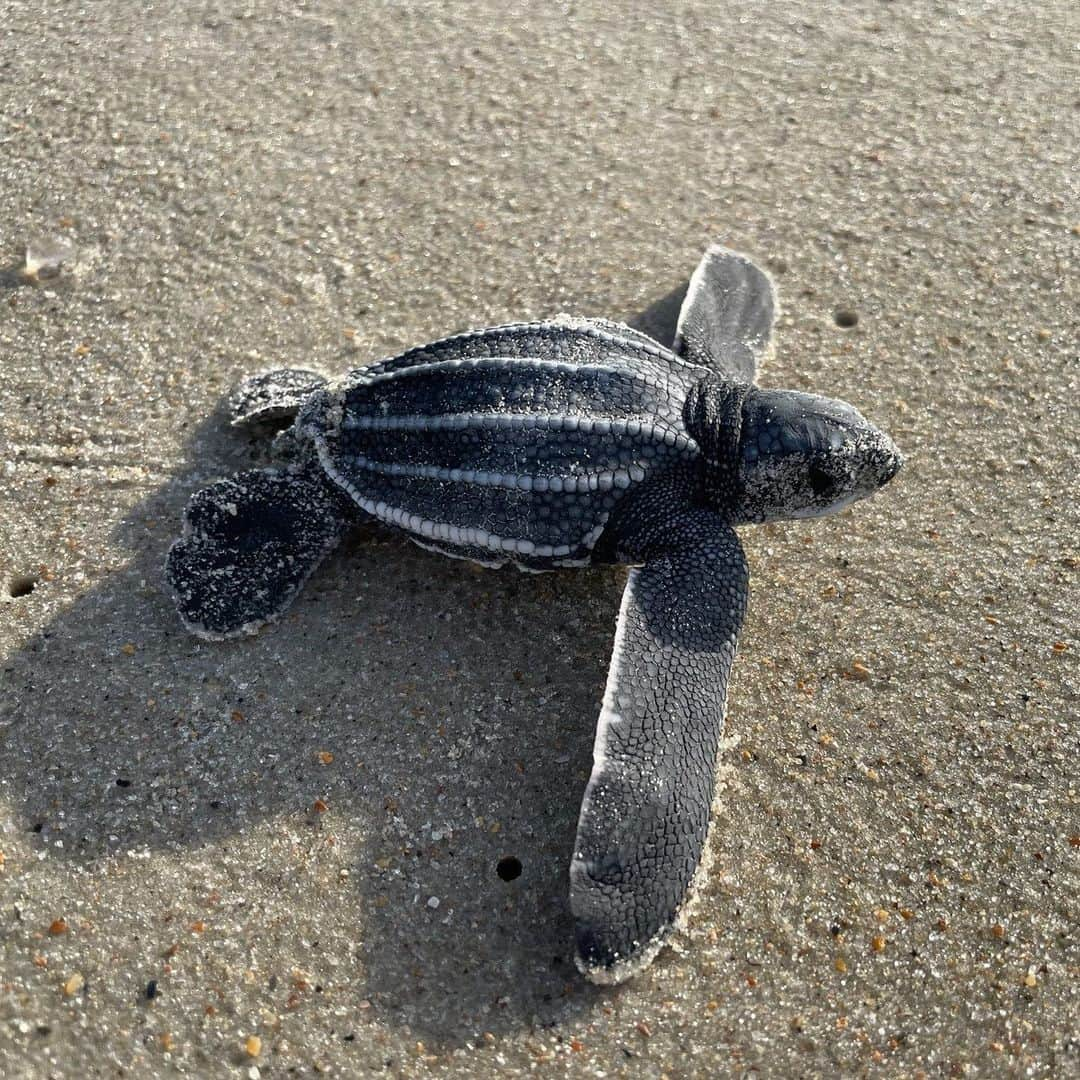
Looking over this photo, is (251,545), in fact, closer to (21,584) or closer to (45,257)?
(21,584)

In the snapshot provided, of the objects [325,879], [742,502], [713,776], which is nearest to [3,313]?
[325,879]

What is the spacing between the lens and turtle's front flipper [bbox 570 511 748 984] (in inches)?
63.5

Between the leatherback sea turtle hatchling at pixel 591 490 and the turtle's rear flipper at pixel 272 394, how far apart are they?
149mm

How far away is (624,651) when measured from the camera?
1799 mm

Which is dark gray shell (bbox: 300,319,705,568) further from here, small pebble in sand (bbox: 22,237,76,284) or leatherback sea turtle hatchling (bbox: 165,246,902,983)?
small pebble in sand (bbox: 22,237,76,284)

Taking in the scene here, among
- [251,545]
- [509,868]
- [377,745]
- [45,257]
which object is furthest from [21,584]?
[509,868]

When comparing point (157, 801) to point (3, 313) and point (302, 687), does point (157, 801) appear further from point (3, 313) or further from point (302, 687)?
point (3, 313)

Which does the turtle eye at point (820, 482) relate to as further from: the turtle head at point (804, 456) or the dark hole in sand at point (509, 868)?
the dark hole in sand at point (509, 868)

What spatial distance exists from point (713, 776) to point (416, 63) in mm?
2327

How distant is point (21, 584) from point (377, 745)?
844 mm

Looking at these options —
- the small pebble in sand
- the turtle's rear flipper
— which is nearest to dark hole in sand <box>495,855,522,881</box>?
the turtle's rear flipper

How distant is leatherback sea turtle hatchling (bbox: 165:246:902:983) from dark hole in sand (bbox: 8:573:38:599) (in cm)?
31

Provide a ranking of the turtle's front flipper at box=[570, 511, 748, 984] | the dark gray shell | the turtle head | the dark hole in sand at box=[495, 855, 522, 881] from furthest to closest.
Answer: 1. the turtle head
2. the dark gray shell
3. the dark hole in sand at box=[495, 855, 522, 881]
4. the turtle's front flipper at box=[570, 511, 748, 984]

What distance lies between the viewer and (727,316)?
244 cm
